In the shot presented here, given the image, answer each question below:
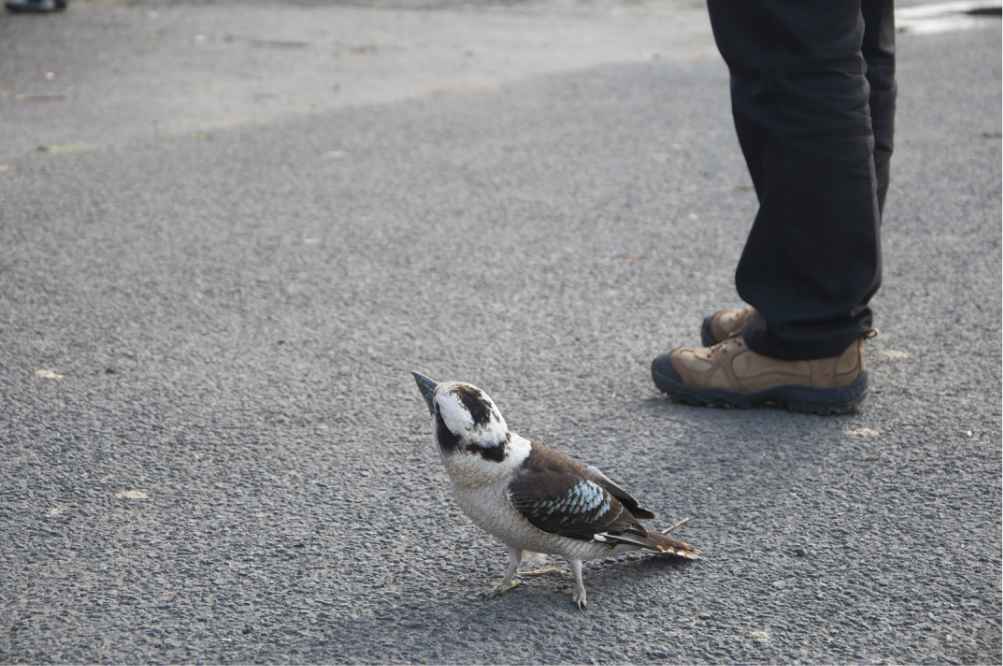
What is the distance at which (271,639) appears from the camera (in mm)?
2025

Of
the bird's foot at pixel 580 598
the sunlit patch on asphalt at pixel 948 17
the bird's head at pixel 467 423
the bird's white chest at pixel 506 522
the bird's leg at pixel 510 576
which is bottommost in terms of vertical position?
the sunlit patch on asphalt at pixel 948 17

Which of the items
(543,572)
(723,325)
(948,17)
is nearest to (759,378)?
(723,325)

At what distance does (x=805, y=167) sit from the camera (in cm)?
277

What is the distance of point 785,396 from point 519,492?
1275mm

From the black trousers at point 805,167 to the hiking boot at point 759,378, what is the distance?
4 centimetres

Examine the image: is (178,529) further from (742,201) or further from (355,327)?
(742,201)

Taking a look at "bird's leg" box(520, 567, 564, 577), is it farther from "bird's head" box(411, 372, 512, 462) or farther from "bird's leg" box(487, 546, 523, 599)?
"bird's head" box(411, 372, 512, 462)

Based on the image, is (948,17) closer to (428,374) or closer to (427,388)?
(428,374)

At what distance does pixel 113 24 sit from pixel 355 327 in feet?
22.0

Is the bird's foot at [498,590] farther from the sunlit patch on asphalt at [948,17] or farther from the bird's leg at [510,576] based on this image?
the sunlit patch on asphalt at [948,17]

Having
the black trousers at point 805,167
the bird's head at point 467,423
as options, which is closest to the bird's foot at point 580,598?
the bird's head at point 467,423

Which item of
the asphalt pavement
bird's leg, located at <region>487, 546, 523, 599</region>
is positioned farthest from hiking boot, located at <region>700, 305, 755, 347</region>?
bird's leg, located at <region>487, 546, 523, 599</region>

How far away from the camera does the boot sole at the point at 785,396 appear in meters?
2.96

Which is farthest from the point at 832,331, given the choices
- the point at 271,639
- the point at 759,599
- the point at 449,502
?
the point at 271,639
